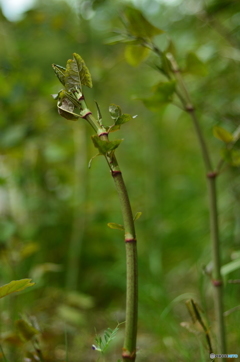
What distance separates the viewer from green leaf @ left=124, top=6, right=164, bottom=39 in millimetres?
492

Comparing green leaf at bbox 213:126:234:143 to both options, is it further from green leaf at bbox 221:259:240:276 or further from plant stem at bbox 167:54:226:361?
green leaf at bbox 221:259:240:276

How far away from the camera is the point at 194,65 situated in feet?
1.82

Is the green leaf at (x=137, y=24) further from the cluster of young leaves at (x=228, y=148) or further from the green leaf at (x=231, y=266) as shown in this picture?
the green leaf at (x=231, y=266)

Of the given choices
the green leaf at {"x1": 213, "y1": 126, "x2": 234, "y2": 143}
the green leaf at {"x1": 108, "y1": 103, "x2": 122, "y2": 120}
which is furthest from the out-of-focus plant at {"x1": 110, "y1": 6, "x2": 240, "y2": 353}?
the green leaf at {"x1": 108, "y1": 103, "x2": 122, "y2": 120}

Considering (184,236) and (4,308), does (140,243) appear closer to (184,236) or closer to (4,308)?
(184,236)

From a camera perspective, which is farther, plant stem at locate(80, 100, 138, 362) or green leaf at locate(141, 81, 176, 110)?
green leaf at locate(141, 81, 176, 110)

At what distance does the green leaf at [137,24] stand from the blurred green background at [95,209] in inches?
11.9

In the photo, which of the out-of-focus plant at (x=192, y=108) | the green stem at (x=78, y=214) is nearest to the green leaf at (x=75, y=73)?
the out-of-focus plant at (x=192, y=108)

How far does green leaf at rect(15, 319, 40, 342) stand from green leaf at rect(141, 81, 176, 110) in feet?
1.10

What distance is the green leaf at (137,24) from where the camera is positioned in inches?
19.4

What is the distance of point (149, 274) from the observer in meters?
1.11

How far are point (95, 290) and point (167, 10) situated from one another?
115 cm

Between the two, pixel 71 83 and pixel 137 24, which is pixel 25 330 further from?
pixel 137 24

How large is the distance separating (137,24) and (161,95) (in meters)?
0.10
